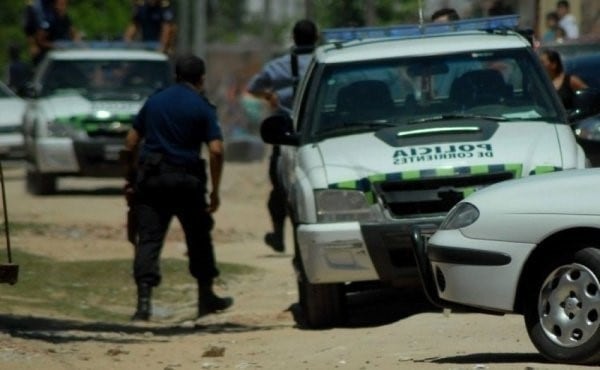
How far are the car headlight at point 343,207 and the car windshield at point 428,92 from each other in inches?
34.0

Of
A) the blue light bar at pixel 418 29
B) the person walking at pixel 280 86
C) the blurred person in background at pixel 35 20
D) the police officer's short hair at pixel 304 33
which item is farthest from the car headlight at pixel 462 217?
the blurred person in background at pixel 35 20

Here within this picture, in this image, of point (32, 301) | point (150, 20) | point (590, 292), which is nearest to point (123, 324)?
point (32, 301)

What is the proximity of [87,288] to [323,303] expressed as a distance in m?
3.98

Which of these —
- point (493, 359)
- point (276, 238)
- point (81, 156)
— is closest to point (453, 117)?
point (493, 359)

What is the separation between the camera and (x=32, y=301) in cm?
1409

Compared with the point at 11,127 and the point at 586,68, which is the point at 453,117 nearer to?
the point at 586,68

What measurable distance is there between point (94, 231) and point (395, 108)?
7684 mm

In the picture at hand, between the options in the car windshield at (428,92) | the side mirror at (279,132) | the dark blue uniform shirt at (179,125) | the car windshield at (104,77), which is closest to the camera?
the car windshield at (428,92)

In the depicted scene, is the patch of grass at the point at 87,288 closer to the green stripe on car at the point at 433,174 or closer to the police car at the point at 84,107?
the green stripe on car at the point at 433,174

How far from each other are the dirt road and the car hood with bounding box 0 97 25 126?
933 cm

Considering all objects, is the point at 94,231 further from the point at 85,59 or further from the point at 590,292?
the point at 590,292

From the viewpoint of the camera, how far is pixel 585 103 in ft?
39.8

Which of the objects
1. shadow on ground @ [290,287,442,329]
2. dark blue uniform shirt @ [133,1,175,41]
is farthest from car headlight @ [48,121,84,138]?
shadow on ground @ [290,287,442,329]

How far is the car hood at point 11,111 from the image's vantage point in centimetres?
2728
